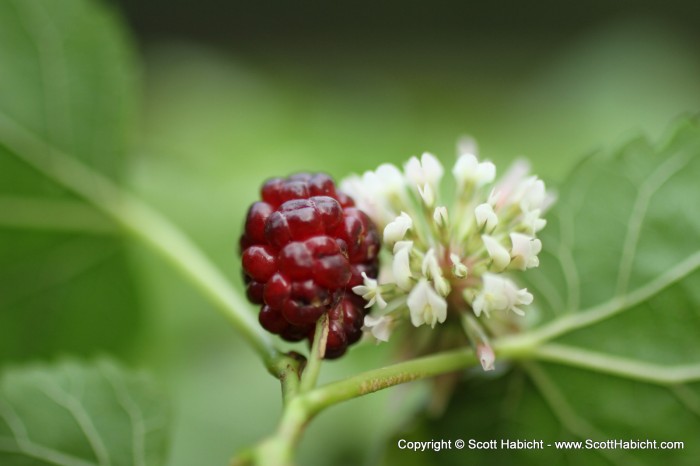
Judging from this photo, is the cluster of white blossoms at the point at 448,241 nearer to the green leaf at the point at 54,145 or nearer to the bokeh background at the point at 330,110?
the bokeh background at the point at 330,110

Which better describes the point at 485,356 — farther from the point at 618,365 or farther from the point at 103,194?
the point at 103,194

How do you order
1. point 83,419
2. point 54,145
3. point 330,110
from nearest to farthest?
point 83,419 → point 54,145 → point 330,110

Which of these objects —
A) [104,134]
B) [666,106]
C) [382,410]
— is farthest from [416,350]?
[666,106]

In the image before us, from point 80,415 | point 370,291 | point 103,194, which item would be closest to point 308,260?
point 370,291

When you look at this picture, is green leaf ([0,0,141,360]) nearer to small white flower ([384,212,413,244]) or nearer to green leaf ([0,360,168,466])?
green leaf ([0,360,168,466])

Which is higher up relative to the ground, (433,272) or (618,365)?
(433,272)

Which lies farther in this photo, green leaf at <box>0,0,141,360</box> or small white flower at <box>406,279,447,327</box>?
green leaf at <box>0,0,141,360</box>

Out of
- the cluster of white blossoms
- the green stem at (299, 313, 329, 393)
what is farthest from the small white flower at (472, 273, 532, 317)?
the green stem at (299, 313, 329, 393)

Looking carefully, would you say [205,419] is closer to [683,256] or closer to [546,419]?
[546,419]
